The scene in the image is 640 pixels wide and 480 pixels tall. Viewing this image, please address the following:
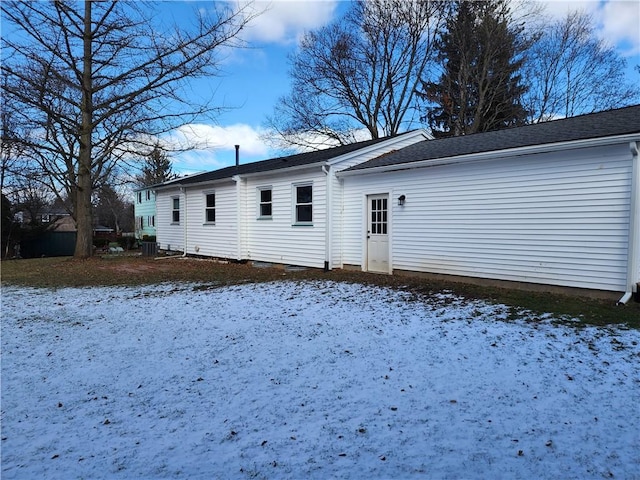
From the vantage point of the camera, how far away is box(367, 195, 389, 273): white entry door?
1018cm

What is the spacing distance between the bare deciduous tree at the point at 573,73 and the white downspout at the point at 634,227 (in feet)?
60.7

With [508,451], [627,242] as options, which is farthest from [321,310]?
[627,242]

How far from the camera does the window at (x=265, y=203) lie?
12828 mm

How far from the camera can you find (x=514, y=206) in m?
7.80

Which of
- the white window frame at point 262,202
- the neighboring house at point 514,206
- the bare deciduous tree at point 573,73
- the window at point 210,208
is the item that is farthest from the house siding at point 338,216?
the bare deciduous tree at point 573,73

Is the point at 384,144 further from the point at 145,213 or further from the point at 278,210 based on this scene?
the point at 145,213

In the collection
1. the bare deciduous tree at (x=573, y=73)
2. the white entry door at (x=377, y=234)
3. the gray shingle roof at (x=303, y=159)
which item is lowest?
the white entry door at (x=377, y=234)

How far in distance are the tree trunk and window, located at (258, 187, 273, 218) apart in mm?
6688

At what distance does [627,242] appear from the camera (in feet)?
21.0

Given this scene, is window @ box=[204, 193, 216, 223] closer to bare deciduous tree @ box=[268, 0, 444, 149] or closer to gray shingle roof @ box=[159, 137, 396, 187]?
gray shingle roof @ box=[159, 137, 396, 187]

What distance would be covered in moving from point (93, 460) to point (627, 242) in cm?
770

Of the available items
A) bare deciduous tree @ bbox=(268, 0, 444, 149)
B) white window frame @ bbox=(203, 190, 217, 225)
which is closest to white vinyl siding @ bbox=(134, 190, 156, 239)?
bare deciduous tree @ bbox=(268, 0, 444, 149)

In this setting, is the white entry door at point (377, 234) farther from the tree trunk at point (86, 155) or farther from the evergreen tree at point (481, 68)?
the evergreen tree at point (481, 68)

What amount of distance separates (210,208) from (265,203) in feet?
10.6
